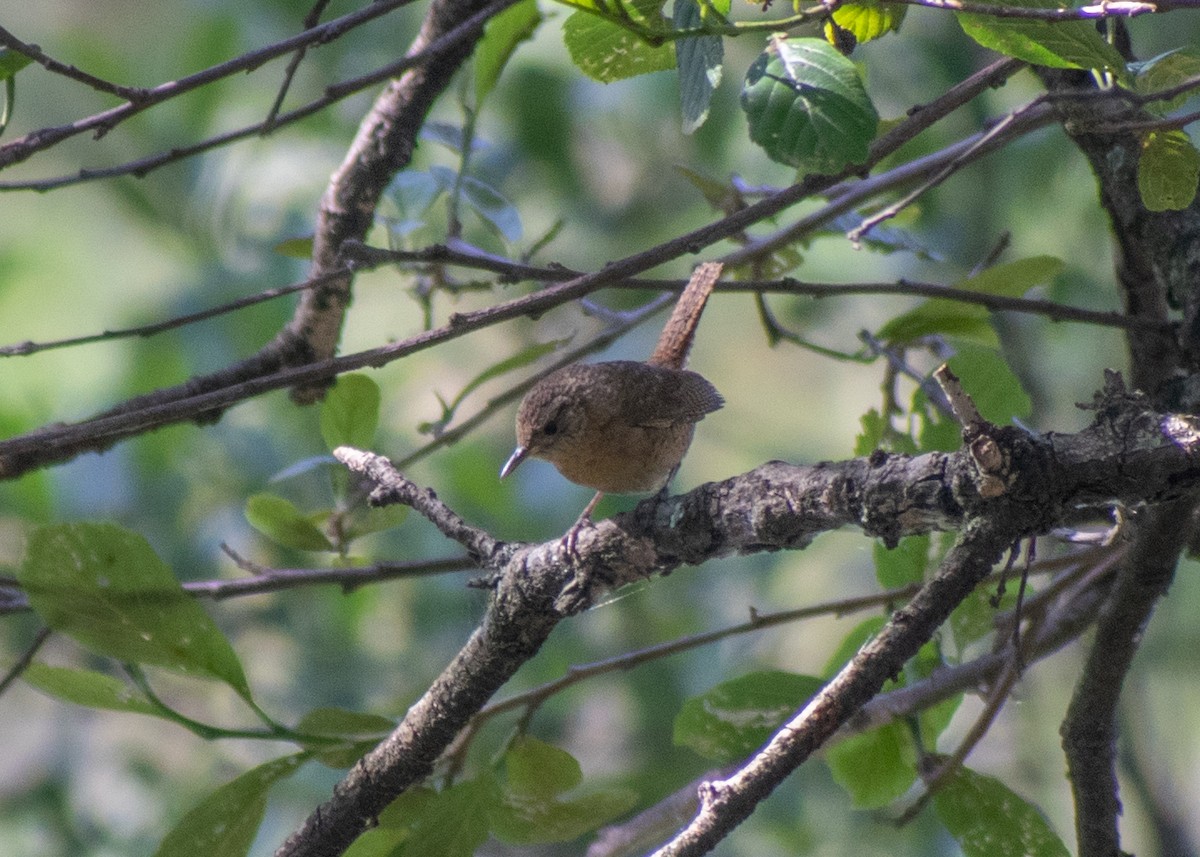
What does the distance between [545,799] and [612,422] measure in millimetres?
785

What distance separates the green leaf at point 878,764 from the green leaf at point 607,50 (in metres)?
1.04

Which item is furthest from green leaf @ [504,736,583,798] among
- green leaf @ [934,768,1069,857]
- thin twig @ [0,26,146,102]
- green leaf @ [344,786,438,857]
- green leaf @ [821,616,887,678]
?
thin twig @ [0,26,146,102]

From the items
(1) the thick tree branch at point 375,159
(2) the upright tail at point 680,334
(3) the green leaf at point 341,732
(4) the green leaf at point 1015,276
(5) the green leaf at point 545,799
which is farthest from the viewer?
(2) the upright tail at point 680,334

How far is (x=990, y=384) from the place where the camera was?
1.69m

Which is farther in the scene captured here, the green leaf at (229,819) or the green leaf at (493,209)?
the green leaf at (493,209)

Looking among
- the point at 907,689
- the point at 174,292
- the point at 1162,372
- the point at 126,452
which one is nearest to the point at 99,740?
the point at 126,452

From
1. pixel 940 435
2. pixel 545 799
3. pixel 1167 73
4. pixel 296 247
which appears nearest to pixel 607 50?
pixel 1167 73

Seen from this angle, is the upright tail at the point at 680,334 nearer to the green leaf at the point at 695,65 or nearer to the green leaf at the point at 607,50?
the green leaf at the point at 607,50

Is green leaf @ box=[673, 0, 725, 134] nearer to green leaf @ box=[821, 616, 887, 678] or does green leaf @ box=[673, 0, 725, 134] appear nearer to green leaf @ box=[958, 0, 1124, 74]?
green leaf @ box=[958, 0, 1124, 74]

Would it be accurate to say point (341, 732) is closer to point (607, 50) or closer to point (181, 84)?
point (181, 84)

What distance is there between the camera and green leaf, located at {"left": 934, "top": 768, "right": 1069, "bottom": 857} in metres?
1.55

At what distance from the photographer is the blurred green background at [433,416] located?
130 inches

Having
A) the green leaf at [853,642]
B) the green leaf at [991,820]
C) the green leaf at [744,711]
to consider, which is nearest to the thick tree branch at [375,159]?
the green leaf at [744,711]

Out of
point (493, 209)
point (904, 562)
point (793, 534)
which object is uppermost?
point (493, 209)
